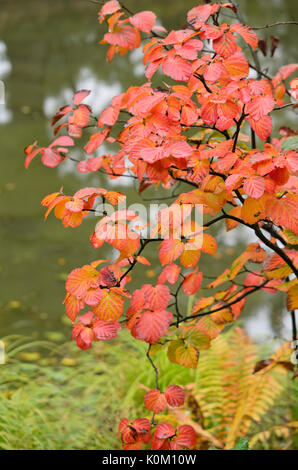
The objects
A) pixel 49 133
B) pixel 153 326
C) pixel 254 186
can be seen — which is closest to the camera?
pixel 254 186

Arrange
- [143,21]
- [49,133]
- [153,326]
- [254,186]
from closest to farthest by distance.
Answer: [254,186]
[153,326]
[143,21]
[49,133]

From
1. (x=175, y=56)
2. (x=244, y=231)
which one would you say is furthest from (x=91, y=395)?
(x=244, y=231)

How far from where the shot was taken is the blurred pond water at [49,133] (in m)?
3.45

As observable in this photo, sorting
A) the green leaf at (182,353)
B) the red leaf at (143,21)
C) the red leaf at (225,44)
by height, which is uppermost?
the red leaf at (143,21)

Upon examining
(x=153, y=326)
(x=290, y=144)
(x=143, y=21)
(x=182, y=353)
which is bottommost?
(x=182, y=353)

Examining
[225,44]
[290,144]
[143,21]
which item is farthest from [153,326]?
[143,21]

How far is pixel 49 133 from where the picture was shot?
584 centimetres

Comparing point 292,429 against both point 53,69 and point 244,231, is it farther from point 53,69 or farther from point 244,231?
point 53,69

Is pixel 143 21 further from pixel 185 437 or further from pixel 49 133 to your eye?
pixel 49 133

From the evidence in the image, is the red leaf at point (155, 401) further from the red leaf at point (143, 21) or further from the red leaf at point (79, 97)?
the red leaf at point (143, 21)

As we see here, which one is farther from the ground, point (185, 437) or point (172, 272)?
point (172, 272)

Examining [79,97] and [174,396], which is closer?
A: [174,396]

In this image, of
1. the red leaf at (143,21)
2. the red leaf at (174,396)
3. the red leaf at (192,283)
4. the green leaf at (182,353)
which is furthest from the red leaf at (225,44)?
the red leaf at (174,396)

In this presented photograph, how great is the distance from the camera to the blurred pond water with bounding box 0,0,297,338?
3451 millimetres
